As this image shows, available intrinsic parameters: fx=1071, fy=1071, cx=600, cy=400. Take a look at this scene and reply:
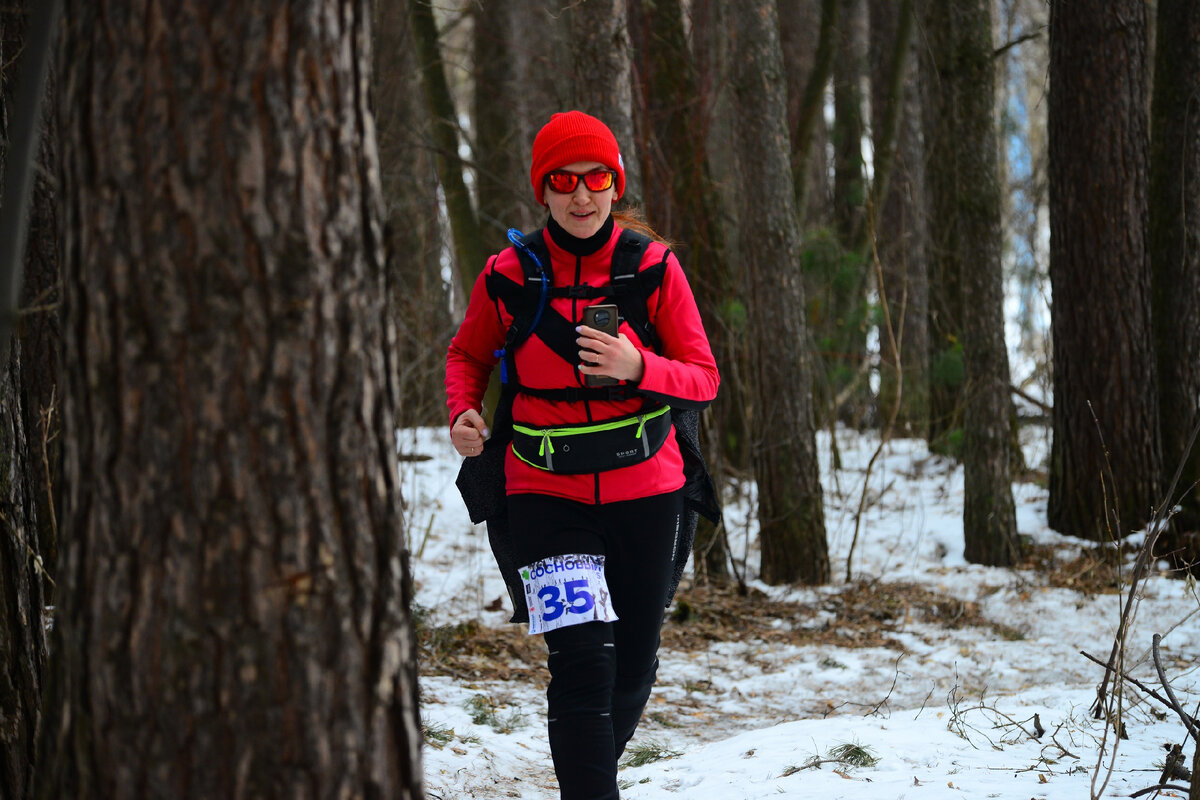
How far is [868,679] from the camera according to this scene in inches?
214

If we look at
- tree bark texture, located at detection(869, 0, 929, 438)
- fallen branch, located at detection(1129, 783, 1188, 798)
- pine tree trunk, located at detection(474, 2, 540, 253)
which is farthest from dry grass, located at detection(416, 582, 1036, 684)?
pine tree trunk, located at detection(474, 2, 540, 253)

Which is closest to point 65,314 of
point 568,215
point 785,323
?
point 568,215

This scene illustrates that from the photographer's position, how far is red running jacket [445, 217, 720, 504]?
2982 mm

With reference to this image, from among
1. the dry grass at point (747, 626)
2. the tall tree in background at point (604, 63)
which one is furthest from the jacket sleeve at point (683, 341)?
the tall tree in background at point (604, 63)

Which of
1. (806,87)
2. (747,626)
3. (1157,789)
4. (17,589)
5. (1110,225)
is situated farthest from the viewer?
(806,87)

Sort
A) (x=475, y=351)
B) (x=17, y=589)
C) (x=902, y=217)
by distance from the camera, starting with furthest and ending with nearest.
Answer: (x=902, y=217), (x=475, y=351), (x=17, y=589)

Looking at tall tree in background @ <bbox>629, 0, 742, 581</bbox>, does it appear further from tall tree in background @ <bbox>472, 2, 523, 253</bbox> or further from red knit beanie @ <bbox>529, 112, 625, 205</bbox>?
red knit beanie @ <bbox>529, 112, 625, 205</bbox>

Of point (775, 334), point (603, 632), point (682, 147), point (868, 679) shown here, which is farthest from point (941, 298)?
point (603, 632)

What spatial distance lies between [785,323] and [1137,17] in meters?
3.02

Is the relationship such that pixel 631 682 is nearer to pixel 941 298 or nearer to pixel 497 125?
pixel 497 125

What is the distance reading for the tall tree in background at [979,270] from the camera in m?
7.34

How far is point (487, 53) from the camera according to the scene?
1052 cm

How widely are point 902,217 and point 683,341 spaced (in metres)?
11.1

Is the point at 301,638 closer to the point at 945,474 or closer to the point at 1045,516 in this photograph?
the point at 1045,516
